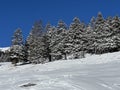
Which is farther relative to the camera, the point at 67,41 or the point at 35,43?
the point at 35,43

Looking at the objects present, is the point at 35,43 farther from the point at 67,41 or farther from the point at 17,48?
the point at 67,41

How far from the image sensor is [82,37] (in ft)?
220

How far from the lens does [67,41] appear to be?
224 feet

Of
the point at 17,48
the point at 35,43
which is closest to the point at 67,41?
the point at 35,43

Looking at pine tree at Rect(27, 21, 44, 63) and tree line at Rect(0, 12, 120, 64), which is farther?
pine tree at Rect(27, 21, 44, 63)

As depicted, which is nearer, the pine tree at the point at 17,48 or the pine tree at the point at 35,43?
the pine tree at the point at 35,43

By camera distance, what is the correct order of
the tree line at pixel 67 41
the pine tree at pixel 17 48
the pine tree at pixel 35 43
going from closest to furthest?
1. the tree line at pixel 67 41
2. the pine tree at pixel 35 43
3. the pine tree at pixel 17 48

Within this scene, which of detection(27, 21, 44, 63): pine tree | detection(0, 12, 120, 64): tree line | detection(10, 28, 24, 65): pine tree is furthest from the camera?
detection(10, 28, 24, 65): pine tree

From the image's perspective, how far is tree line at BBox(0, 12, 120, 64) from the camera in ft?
219

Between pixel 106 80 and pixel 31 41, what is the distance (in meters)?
62.0

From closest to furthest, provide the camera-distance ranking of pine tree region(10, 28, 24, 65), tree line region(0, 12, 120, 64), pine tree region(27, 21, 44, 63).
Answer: tree line region(0, 12, 120, 64)
pine tree region(27, 21, 44, 63)
pine tree region(10, 28, 24, 65)

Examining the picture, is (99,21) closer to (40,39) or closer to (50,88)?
(40,39)

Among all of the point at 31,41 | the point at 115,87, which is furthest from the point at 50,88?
the point at 31,41

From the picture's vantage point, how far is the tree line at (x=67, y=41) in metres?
66.8
